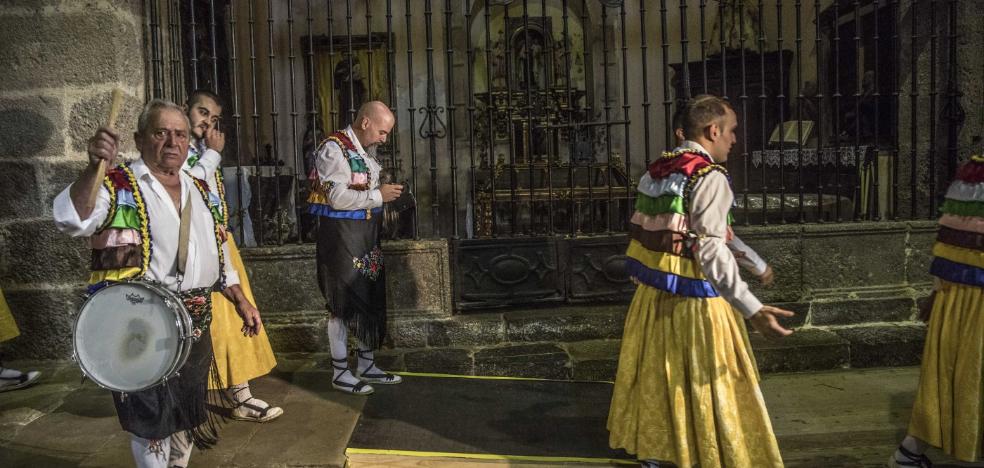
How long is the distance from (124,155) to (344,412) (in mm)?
2606

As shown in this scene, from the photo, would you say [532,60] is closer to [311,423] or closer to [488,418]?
[488,418]

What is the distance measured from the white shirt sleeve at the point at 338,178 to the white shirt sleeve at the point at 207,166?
23.3 inches

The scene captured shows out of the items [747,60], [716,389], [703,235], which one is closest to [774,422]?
[716,389]

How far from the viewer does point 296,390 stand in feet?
15.5

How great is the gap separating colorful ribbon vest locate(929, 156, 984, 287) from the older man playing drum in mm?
3291

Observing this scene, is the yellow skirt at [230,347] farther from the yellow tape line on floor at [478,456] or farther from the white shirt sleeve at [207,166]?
the yellow tape line on floor at [478,456]

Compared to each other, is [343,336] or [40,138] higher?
[40,138]

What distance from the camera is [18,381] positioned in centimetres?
480

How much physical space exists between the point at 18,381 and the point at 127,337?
2747 mm

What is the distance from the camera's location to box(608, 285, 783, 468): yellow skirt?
9.98 feet

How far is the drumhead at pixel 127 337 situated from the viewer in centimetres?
271

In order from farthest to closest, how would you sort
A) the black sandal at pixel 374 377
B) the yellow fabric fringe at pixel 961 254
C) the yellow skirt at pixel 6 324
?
the black sandal at pixel 374 377, the yellow skirt at pixel 6 324, the yellow fabric fringe at pixel 961 254

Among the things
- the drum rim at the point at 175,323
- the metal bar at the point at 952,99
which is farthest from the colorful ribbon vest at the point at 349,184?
the metal bar at the point at 952,99

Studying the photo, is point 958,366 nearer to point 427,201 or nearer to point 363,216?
point 363,216
